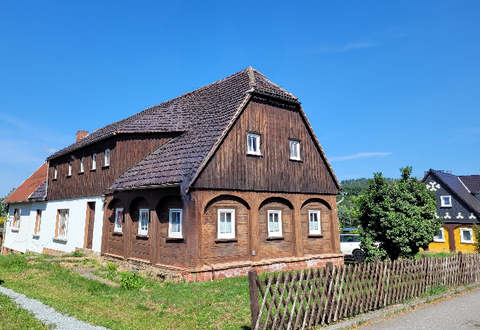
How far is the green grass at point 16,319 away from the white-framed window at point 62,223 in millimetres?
14716

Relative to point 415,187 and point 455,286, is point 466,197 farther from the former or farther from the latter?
point 455,286

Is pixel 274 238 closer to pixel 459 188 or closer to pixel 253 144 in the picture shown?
pixel 253 144

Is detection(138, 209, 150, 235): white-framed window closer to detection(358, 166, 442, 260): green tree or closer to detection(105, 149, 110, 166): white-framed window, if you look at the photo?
detection(105, 149, 110, 166): white-framed window

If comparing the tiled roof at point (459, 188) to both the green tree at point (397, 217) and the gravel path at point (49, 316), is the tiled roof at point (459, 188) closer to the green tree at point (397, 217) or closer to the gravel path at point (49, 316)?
the green tree at point (397, 217)

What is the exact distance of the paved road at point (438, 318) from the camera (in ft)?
25.2

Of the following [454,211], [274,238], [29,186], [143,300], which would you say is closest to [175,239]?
[143,300]

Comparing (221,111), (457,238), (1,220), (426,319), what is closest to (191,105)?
(221,111)

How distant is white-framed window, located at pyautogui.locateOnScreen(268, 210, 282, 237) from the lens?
49.6ft

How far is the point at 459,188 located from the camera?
33.7 m

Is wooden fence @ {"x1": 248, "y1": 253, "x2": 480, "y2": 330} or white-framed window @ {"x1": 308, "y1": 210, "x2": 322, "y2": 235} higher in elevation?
white-framed window @ {"x1": 308, "y1": 210, "x2": 322, "y2": 235}

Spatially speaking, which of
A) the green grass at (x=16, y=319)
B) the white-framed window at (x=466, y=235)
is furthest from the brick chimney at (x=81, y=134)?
the white-framed window at (x=466, y=235)

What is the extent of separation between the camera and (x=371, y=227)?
55.3 feet

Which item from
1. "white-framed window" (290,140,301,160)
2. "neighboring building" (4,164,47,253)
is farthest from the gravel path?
"neighboring building" (4,164,47,253)

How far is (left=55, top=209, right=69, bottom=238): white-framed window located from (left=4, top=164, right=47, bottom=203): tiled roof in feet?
21.7
